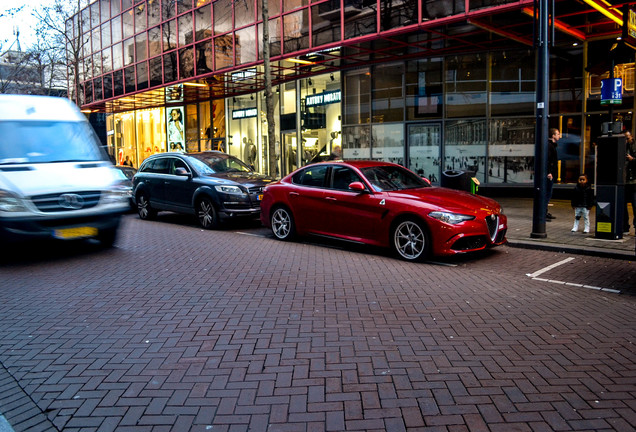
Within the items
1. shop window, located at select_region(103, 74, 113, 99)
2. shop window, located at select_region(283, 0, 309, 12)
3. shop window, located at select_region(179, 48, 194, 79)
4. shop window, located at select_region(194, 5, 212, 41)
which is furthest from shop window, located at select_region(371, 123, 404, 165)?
shop window, located at select_region(103, 74, 113, 99)

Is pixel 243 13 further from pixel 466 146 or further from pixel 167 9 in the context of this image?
pixel 466 146

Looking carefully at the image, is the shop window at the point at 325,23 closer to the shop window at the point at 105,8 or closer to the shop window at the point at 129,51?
the shop window at the point at 129,51

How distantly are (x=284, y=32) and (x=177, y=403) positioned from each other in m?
16.9

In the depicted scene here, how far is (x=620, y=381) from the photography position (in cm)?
386

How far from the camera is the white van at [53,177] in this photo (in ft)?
25.5

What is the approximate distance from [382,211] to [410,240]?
673 millimetres

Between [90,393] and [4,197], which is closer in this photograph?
[90,393]

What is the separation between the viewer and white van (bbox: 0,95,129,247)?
7.77 metres

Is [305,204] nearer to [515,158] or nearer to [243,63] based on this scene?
[515,158]

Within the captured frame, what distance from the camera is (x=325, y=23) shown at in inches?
666

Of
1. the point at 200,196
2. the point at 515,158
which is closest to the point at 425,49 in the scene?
the point at 515,158

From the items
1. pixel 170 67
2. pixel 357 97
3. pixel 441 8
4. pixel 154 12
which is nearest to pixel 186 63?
pixel 170 67

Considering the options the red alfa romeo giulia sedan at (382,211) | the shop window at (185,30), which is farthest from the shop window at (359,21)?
the shop window at (185,30)

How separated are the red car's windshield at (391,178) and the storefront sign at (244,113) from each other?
16475mm
